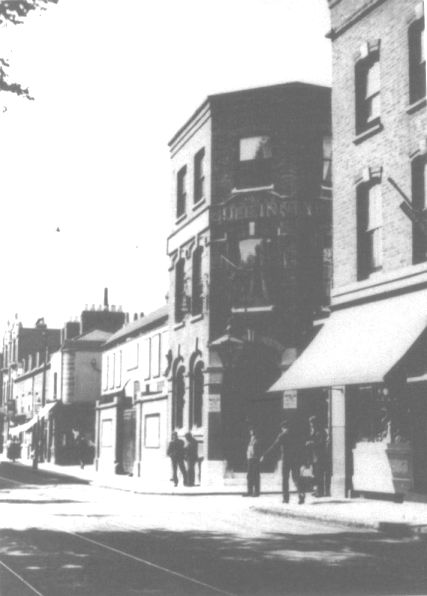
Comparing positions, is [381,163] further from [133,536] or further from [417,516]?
[133,536]

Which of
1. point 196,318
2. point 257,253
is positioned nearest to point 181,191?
point 196,318

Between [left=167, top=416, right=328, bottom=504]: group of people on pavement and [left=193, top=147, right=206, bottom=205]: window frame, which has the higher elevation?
[left=193, top=147, right=206, bottom=205]: window frame

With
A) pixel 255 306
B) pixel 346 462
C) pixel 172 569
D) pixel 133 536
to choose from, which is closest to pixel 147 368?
pixel 255 306

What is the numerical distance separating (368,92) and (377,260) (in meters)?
4.05

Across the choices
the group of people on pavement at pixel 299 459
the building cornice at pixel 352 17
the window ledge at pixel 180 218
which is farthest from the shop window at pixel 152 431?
the building cornice at pixel 352 17

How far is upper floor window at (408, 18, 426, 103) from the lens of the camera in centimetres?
2044

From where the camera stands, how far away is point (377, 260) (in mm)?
22344

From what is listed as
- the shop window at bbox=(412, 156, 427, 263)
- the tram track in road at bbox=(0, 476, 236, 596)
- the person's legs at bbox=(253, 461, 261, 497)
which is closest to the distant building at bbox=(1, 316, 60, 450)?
the person's legs at bbox=(253, 461, 261, 497)

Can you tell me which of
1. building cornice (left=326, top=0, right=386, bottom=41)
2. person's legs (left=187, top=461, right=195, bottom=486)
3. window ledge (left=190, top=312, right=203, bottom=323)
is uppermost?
building cornice (left=326, top=0, right=386, bottom=41)

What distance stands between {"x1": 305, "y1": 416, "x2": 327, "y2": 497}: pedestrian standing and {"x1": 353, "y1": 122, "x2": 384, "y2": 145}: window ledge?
680cm

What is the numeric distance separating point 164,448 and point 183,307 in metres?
5.68

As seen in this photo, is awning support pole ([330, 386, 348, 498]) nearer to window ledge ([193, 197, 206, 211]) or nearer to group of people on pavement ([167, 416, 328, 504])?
group of people on pavement ([167, 416, 328, 504])

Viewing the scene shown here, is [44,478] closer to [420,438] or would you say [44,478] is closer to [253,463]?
[253,463]

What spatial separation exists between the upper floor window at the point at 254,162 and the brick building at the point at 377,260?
860 centimetres
